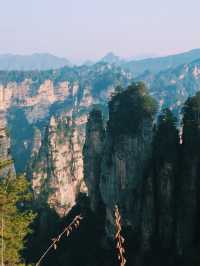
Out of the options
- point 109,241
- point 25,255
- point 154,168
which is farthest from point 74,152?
point 154,168

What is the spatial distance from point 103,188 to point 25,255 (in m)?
13.5

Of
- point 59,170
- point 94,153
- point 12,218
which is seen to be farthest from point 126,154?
point 59,170

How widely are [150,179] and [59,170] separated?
4747cm

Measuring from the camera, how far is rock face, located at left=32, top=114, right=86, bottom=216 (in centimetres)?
9481

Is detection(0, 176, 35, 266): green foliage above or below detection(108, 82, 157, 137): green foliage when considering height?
below

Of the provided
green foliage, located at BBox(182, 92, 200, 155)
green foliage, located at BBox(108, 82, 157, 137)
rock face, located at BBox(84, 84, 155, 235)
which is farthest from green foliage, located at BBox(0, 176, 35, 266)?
green foliage, located at BBox(108, 82, 157, 137)

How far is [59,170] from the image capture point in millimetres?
99688

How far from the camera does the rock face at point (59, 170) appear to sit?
311 feet

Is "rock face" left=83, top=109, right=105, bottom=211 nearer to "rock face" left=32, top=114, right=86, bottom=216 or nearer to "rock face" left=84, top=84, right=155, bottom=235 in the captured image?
"rock face" left=84, top=84, right=155, bottom=235

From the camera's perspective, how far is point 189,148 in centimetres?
4934

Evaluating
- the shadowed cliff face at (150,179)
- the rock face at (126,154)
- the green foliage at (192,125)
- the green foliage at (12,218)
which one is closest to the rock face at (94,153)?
the shadowed cliff face at (150,179)

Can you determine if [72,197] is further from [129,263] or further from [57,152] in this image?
[129,263]

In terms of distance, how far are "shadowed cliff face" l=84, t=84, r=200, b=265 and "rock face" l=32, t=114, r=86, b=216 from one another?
28101mm

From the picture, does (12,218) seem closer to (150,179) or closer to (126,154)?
(150,179)
